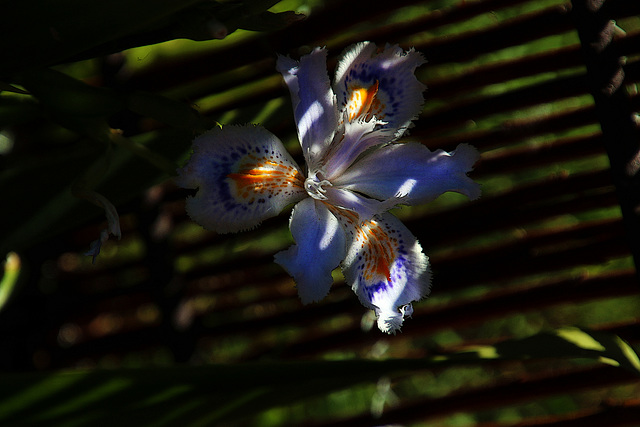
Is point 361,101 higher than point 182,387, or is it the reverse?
point 361,101

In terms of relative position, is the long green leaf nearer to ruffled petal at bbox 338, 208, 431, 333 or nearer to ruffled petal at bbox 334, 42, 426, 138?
ruffled petal at bbox 338, 208, 431, 333

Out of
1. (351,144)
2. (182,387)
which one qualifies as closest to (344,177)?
(351,144)

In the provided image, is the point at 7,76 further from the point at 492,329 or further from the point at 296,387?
the point at 492,329

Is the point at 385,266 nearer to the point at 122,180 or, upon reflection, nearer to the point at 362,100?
the point at 362,100

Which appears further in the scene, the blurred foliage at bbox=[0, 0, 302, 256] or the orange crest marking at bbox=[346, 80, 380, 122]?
the orange crest marking at bbox=[346, 80, 380, 122]

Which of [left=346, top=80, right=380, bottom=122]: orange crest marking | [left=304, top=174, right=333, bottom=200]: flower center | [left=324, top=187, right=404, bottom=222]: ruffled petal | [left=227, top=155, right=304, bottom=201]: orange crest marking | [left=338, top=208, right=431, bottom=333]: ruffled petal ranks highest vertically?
[left=346, top=80, right=380, bottom=122]: orange crest marking

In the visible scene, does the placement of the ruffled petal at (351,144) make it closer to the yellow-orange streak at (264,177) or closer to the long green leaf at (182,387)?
the yellow-orange streak at (264,177)

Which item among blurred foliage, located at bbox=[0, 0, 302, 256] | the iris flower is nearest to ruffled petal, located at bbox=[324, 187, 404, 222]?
the iris flower
